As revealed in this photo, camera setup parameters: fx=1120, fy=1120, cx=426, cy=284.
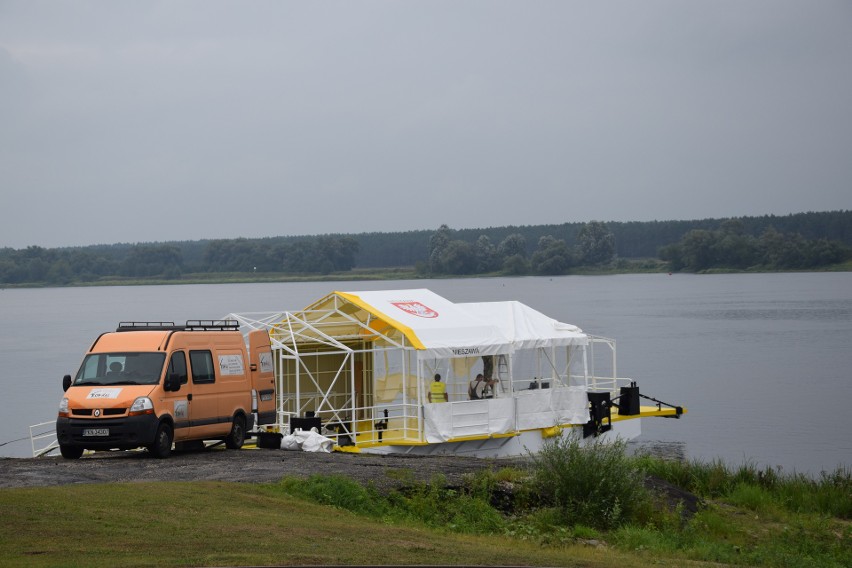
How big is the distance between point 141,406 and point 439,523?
19.0ft

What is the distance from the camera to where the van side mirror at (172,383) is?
60.2 feet

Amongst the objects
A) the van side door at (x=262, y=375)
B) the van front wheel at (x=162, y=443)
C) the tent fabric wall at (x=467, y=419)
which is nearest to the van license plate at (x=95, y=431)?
the van front wheel at (x=162, y=443)

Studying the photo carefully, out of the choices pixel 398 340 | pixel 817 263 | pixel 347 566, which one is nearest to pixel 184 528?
pixel 347 566

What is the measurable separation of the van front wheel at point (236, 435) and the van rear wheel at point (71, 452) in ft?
9.11

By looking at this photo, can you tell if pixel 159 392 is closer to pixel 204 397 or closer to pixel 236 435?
pixel 204 397

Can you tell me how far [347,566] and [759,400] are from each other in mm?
42670

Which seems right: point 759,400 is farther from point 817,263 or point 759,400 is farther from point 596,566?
point 817,263

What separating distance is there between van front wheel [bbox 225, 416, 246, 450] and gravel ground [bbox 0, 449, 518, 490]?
0.35m

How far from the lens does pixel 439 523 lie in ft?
48.5

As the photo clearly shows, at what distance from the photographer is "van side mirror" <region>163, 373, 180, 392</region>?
18359mm

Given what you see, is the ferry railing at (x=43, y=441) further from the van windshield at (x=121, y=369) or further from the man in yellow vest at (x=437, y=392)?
the man in yellow vest at (x=437, y=392)

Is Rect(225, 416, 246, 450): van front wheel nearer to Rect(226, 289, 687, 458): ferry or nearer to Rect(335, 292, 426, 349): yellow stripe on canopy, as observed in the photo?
Rect(226, 289, 687, 458): ferry

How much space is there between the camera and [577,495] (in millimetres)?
15922

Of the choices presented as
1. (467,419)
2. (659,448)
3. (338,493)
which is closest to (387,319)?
(467,419)
